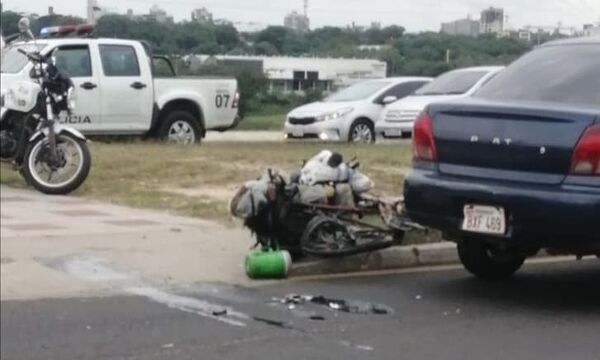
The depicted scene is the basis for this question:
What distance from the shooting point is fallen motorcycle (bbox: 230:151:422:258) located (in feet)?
31.0

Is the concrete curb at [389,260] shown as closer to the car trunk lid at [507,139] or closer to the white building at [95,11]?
the car trunk lid at [507,139]

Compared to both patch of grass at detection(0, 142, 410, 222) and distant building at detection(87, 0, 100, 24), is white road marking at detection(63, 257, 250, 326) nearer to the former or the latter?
patch of grass at detection(0, 142, 410, 222)

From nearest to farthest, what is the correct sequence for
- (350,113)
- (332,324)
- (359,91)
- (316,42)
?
(332,324) → (316,42) → (350,113) → (359,91)

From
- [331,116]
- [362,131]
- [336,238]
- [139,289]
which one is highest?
[336,238]

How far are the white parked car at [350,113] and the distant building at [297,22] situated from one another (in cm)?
192

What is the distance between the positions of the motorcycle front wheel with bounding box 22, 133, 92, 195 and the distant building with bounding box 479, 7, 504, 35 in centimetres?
505

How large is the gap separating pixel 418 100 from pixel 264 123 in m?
8.92

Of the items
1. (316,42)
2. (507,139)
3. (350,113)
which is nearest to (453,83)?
(350,113)

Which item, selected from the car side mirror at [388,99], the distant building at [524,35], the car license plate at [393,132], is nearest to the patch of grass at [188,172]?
the distant building at [524,35]

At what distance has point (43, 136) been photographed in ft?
44.4

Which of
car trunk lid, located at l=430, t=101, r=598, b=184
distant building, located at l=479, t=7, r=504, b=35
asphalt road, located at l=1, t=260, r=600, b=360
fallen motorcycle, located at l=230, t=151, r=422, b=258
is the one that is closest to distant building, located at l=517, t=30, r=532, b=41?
distant building, located at l=479, t=7, r=504, b=35

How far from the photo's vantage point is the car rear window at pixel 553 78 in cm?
853

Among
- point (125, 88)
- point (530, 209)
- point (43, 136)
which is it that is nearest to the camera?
point (530, 209)

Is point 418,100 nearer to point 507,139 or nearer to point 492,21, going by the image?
point 492,21
